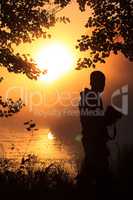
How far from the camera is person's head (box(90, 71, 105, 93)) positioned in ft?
31.6

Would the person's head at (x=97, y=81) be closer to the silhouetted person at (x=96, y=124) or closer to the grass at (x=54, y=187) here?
the silhouetted person at (x=96, y=124)

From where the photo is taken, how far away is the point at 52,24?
16047 millimetres

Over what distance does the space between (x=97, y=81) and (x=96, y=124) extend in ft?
2.49

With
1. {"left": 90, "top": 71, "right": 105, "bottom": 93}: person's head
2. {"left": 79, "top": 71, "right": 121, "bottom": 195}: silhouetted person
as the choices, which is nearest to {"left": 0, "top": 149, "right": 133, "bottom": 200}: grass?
{"left": 79, "top": 71, "right": 121, "bottom": 195}: silhouetted person

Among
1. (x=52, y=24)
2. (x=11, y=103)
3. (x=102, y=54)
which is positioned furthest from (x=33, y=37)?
(x=102, y=54)

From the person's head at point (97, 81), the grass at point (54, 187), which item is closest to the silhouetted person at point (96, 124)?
the person's head at point (97, 81)

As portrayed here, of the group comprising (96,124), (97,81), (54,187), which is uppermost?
(97,81)

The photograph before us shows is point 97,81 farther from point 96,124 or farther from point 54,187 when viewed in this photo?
point 54,187

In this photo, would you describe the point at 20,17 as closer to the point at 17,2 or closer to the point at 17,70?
the point at 17,2

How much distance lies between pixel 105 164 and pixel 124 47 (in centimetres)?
438

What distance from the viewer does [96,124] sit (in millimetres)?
9664

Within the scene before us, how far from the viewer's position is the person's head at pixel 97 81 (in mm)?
9633

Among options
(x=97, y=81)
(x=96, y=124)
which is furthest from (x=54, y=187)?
(x=97, y=81)

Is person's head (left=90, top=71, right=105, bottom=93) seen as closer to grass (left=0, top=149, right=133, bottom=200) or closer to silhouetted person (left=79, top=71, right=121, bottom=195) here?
silhouetted person (left=79, top=71, right=121, bottom=195)
